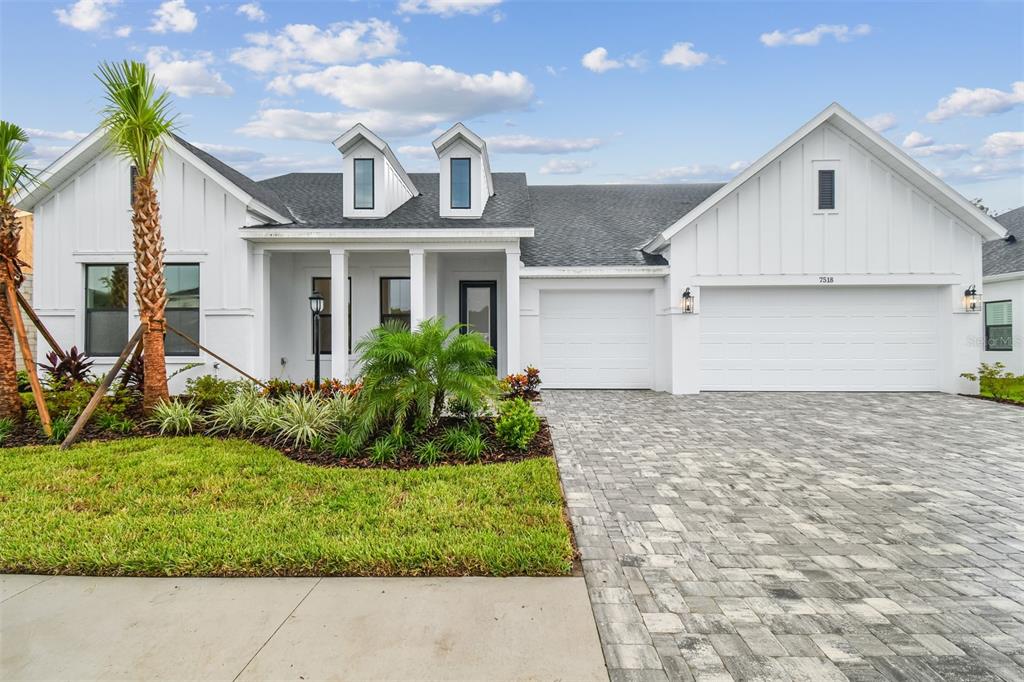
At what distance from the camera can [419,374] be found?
231 inches

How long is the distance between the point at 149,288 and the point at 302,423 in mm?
3562

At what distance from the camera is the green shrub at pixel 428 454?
559 cm

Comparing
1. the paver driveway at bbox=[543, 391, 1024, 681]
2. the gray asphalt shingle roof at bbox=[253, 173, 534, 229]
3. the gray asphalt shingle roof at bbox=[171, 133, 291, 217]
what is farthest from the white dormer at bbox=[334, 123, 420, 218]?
the paver driveway at bbox=[543, 391, 1024, 681]

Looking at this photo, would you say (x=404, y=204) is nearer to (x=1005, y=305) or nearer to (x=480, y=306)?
(x=480, y=306)

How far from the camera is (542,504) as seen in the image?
4309mm

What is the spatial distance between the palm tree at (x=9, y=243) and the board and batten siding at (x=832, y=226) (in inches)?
465

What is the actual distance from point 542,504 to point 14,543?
418 centimetres

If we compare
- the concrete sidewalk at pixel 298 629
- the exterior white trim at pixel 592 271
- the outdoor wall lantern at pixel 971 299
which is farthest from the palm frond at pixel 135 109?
the outdoor wall lantern at pixel 971 299

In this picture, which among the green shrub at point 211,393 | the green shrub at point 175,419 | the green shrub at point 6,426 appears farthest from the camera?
the green shrub at point 211,393

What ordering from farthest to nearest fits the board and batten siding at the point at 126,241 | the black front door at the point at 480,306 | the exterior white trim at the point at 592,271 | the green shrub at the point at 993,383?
the black front door at the point at 480,306, the exterior white trim at the point at 592,271, the green shrub at the point at 993,383, the board and batten siding at the point at 126,241

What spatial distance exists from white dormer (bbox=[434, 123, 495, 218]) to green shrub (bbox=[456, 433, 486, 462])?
696 cm

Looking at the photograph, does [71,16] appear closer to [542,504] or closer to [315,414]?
[315,414]

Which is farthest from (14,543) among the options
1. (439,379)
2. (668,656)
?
(668,656)

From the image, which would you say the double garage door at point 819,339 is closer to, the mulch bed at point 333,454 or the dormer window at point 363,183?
the mulch bed at point 333,454
